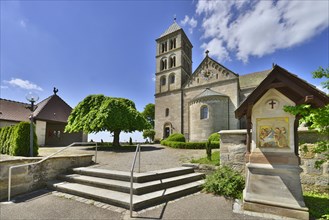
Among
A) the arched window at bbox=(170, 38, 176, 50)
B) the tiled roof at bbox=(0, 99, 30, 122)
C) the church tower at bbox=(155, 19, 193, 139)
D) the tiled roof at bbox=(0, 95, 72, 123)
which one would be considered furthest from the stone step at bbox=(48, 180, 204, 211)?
the arched window at bbox=(170, 38, 176, 50)

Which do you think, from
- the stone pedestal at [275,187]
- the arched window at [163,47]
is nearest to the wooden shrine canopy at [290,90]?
the stone pedestal at [275,187]

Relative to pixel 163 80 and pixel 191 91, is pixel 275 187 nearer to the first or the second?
pixel 191 91

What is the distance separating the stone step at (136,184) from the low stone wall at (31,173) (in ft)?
1.47

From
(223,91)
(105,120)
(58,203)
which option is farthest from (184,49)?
(58,203)

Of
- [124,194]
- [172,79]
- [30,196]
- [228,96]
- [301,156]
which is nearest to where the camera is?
[124,194]

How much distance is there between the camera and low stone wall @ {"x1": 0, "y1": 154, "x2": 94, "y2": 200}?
16.1ft

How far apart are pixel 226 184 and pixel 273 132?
2.00 metres

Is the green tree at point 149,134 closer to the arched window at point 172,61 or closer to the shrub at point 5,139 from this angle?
the arched window at point 172,61

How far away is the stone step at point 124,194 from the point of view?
13.5 feet

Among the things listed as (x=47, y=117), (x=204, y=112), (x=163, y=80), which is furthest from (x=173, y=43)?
(x=47, y=117)

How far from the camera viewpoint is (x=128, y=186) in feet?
15.4

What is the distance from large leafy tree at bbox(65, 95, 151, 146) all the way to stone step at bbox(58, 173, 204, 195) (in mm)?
7652

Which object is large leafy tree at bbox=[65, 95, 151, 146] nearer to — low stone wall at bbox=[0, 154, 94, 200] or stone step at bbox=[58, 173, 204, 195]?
low stone wall at bbox=[0, 154, 94, 200]

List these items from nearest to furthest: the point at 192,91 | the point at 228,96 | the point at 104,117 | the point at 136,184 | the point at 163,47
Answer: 1. the point at 136,184
2. the point at 104,117
3. the point at 228,96
4. the point at 192,91
5. the point at 163,47
